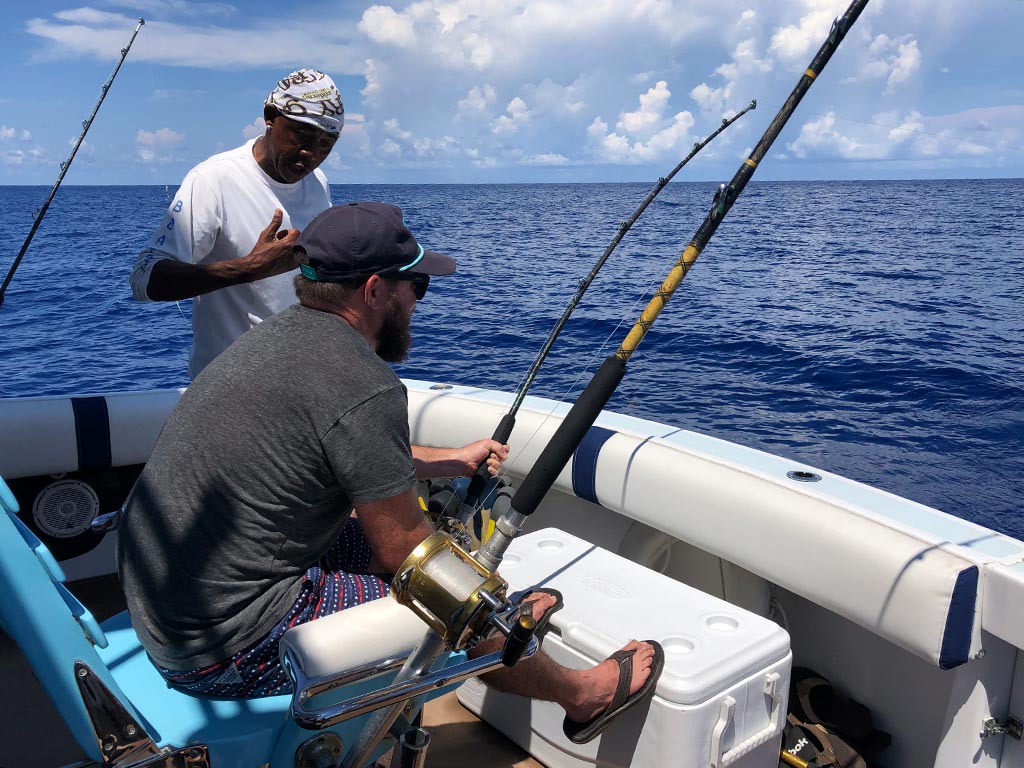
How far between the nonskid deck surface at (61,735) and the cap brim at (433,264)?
1.09 meters

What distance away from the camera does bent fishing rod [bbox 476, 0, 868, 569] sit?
1.51m

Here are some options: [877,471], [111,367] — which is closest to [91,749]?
[877,471]

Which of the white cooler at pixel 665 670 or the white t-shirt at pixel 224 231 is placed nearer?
the white cooler at pixel 665 670

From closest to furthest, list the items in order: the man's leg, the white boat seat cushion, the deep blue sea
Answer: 1. the white boat seat cushion
2. the man's leg
3. the deep blue sea

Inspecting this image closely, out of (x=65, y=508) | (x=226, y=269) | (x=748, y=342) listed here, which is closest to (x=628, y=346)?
(x=226, y=269)

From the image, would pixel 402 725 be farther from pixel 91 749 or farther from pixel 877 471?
pixel 877 471

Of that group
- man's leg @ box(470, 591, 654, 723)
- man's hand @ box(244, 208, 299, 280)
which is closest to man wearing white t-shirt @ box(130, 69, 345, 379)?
man's hand @ box(244, 208, 299, 280)

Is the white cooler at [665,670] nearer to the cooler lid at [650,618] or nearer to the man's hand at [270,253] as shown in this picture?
the cooler lid at [650,618]

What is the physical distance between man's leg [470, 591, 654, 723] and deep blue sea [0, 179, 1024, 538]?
39.3 inches

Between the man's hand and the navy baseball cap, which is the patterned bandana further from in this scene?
the navy baseball cap

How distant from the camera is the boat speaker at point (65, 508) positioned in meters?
2.65

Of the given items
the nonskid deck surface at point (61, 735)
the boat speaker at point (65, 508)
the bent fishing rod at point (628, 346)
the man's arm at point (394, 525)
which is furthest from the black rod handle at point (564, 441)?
the boat speaker at point (65, 508)

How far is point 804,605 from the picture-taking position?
86.7 inches

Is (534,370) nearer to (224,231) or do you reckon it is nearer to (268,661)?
(224,231)
